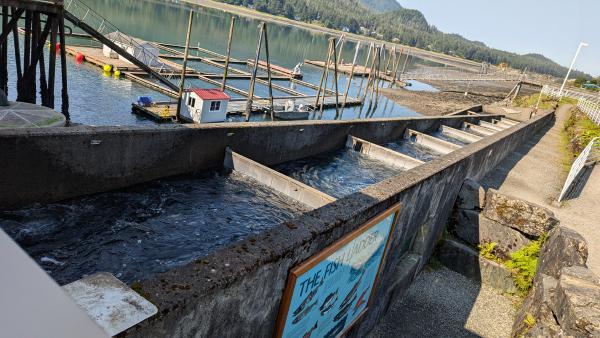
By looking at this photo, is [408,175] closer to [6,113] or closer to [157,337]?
[157,337]

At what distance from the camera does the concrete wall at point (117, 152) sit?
7.93 m

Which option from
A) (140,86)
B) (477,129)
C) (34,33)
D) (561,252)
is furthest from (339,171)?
(140,86)

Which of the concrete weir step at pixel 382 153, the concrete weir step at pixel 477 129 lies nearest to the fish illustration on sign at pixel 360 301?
the concrete weir step at pixel 382 153

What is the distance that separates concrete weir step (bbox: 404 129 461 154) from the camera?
64.4ft

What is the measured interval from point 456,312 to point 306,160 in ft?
22.2

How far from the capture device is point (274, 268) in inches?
186

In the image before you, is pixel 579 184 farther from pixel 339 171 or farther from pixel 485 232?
pixel 339 171

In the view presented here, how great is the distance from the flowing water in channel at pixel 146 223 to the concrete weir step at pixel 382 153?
18.3 ft

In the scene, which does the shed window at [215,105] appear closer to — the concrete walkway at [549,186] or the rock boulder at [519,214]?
the concrete walkway at [549,186]

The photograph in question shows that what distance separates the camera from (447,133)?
25641mm

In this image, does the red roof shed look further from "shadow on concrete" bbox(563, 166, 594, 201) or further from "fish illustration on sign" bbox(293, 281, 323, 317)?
"fish illustration on sign" bbox(293, 281, 323, 317)

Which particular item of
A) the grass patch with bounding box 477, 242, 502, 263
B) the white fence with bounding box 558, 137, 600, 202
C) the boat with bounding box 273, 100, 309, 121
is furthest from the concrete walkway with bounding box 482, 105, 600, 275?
the boat with bounding box 273, 100, 309, 121

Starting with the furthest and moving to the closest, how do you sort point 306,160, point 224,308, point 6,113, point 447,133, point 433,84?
point 433,84, point 447,133, point 306,160, point 6,113, point 224,308

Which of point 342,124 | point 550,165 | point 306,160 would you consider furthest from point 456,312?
point 550,165
